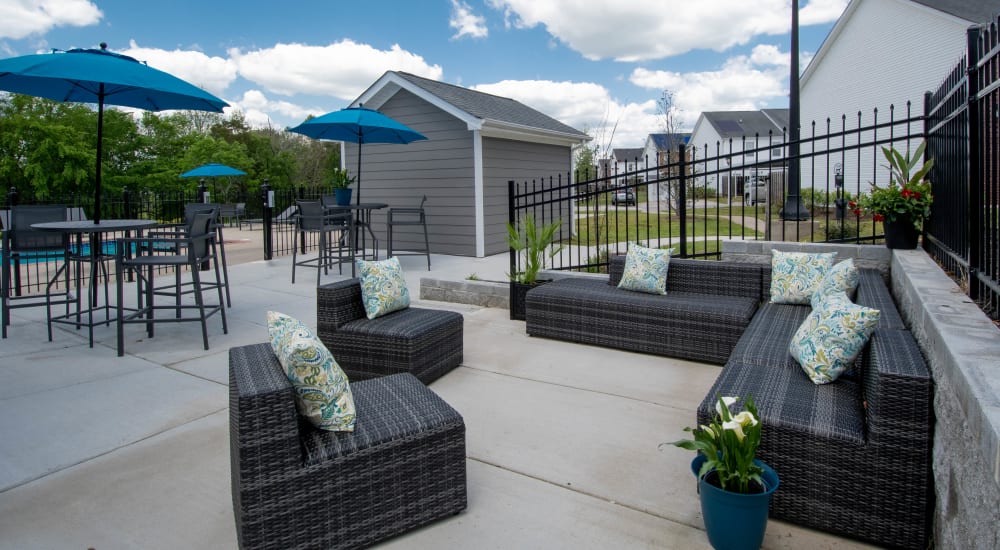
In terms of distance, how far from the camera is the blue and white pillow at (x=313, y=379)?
7.37 ft

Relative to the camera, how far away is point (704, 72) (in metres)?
20.7

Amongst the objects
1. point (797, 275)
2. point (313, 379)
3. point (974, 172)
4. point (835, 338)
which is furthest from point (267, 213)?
point (974, 172)

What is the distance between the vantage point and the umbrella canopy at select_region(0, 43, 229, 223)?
4461 mm

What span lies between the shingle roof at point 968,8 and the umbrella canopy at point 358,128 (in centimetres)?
1272

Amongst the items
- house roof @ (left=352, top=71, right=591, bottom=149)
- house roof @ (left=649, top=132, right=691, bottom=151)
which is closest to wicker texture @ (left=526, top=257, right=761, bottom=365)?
house roof @ (left=352, top=71, right=591, bottom=149)

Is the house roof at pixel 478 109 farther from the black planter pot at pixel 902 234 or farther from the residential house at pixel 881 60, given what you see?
the black planter pot at pixel 902 234

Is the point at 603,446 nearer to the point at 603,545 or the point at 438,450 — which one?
the point at 603,545

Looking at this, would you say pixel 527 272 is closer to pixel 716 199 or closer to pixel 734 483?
pixel 716 199

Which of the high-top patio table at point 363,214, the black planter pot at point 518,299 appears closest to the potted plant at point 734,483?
the black planter pot at point 518,299

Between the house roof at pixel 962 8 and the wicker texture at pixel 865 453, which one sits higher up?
the house roof at pixel 962 8

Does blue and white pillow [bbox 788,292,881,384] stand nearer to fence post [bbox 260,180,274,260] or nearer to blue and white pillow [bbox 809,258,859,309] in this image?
blue and white pillow [bbox 809,258,859,309]

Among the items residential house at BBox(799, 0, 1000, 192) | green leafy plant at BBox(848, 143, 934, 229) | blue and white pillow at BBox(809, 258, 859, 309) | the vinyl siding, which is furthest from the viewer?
the vinyl siding

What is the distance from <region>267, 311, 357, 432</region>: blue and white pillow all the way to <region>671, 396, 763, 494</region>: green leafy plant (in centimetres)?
127

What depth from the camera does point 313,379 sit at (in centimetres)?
229
